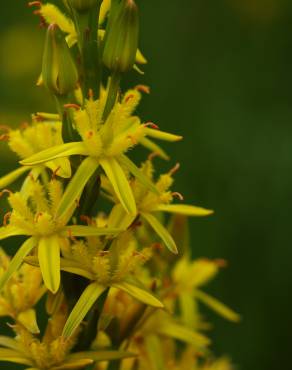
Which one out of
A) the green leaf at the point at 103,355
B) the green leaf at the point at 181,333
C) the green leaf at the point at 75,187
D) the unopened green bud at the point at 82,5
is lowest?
the green leaf at the point at 181,333

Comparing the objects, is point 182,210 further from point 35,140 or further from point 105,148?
point 35,140

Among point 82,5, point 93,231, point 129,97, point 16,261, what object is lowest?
point 16,261

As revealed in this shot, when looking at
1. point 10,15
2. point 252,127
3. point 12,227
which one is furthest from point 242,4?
point 12,227

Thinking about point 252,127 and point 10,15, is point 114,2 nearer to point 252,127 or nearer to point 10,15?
point 252,127

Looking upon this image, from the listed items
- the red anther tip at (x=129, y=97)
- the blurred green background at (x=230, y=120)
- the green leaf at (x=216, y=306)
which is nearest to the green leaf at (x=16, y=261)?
the red anther tip at (x=129, y=97)

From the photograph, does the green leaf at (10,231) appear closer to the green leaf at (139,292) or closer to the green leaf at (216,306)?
the green leaf at (139,292)

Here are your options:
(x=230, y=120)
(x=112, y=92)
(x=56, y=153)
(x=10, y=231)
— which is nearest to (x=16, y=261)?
(x=10, y=231)
